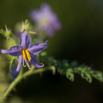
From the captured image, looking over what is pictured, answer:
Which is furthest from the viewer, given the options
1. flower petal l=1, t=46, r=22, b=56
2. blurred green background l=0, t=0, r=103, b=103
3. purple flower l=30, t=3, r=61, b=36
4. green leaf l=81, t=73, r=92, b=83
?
blurred green background l=0, t=0, r=103, b=103

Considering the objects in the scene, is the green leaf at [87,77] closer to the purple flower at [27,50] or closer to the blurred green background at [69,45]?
the purple flower at [27,50]

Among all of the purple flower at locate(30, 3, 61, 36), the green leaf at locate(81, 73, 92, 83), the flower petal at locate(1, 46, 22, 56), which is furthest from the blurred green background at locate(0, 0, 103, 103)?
the flower petal at locate(1, 46, 22, 56)

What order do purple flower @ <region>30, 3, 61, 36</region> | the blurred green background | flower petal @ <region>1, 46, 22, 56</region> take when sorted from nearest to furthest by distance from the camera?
flower petal @ <region>1, 46, 22, 56</region> < purple flower @ <region>30, 3, 61, 36</region> < the blurred green background

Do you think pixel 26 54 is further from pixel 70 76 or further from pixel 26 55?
pixel 70 76

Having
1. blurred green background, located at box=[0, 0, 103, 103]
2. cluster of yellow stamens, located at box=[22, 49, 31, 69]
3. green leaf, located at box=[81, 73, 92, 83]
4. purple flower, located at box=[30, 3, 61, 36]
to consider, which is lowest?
blurred green background, located at box=[0, 0, 103, 103]

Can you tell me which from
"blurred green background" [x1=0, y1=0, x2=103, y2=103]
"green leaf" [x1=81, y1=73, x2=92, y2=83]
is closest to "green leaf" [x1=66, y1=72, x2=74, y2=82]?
"green leaf" [x1=81, y1=73, x2=92, y2=83]

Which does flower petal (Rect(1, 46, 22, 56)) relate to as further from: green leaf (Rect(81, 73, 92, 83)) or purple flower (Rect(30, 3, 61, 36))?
purple flower (Rect(30, 3, 61, 36))

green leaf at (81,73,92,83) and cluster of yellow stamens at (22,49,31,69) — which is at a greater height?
cluster of yellow stamens at (22,49,31,69)

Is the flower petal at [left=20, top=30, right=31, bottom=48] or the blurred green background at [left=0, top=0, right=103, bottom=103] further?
the blurred green background at [left=0, top=0, right=103, bottom=103]
